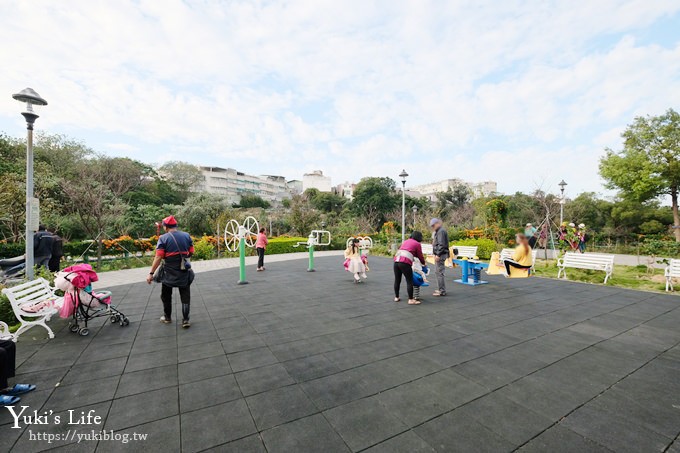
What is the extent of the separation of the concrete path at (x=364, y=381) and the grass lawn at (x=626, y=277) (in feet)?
8.75

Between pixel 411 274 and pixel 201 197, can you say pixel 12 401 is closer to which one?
pixel 411 274

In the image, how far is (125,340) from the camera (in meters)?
4.11

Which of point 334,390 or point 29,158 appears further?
point 29,158

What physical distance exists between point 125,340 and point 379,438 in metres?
3.81

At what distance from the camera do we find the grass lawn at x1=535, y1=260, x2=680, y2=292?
7.69 m

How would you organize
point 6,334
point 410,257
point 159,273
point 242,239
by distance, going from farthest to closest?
1. point 242,239
2. point 410,257
3. point 159,273
4. point 6,334

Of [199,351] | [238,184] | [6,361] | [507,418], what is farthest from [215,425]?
[238,184]

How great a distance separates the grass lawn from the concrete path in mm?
2667

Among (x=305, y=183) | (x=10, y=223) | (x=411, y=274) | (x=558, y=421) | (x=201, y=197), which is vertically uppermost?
(x=305, y=183)

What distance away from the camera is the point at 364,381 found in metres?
2.95

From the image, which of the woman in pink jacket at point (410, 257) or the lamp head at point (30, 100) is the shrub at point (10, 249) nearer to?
the lamp head at point (30, 100)

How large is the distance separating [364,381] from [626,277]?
1035cm

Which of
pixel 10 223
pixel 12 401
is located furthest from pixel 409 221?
pixel 12 401

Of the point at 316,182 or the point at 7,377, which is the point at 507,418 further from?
the point at 316,182
